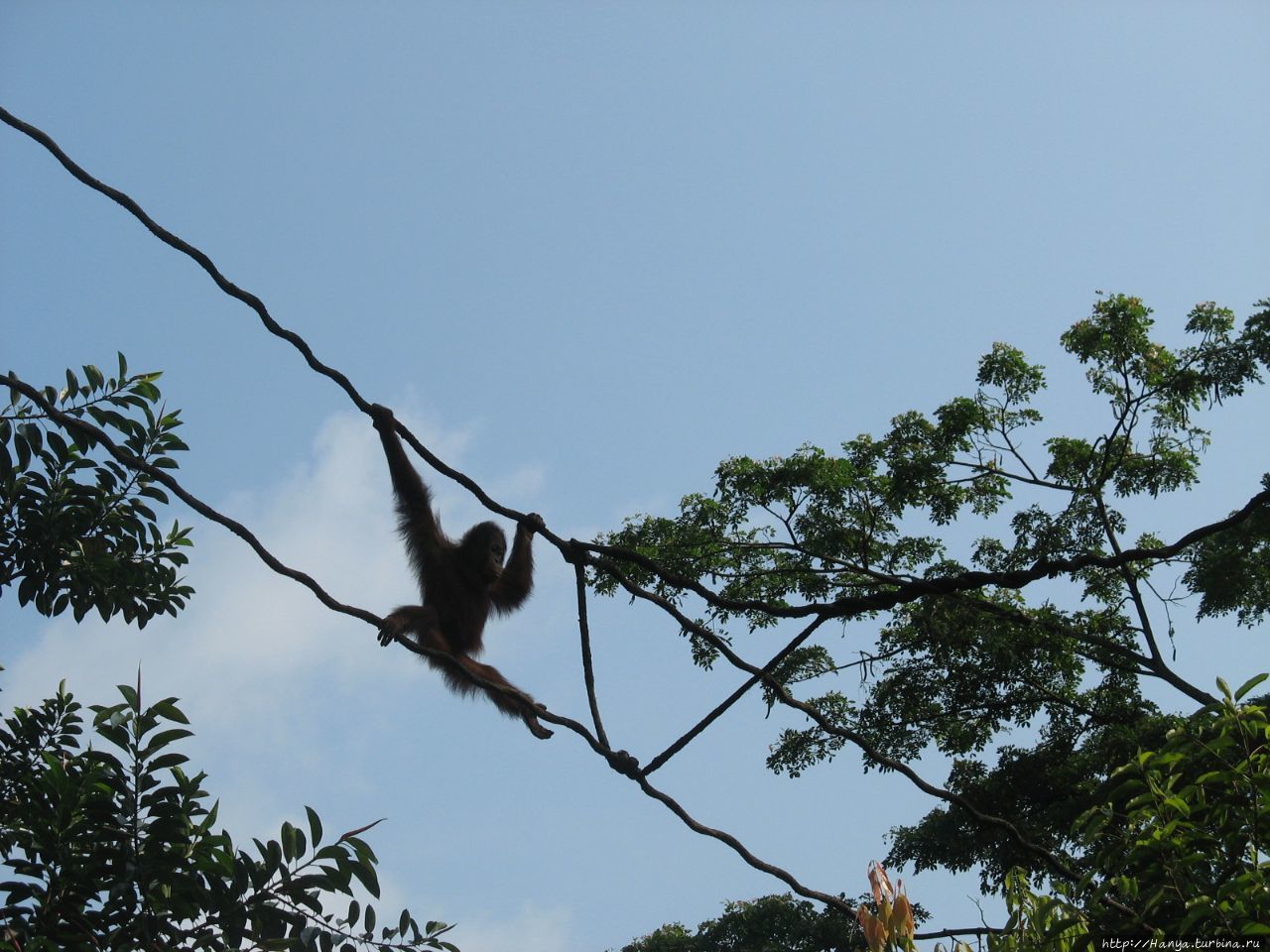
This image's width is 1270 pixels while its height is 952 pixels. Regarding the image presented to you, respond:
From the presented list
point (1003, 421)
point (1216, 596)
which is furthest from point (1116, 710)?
point (1003, 421)

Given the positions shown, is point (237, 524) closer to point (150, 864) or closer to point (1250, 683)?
point (150, 864)

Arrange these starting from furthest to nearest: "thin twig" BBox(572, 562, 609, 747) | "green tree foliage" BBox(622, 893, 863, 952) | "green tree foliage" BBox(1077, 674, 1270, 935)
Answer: "green tree foliage" BBox(622, 893, 863, 952), "thin twig" BBox(572, 562, 609, 747), "green tree foliage" BBox(1077, 674, 1270, 935)

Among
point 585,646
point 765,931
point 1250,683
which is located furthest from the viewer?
point 765,931

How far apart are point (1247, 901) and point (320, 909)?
2.61 metres

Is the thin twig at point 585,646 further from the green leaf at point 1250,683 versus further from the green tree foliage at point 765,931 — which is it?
the green tree foliage at point 765,931

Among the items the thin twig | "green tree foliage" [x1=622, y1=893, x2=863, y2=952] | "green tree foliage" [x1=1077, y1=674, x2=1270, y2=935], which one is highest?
"green tree foliage" [x1=622, y1=893, x2=863, y2=952]

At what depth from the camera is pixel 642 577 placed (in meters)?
12.2

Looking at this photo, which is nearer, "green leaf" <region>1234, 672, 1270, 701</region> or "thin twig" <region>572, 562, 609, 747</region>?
"green leaf" <region>1234, 672, 1270, 701</region>

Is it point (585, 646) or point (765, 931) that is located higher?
point (765, 931)

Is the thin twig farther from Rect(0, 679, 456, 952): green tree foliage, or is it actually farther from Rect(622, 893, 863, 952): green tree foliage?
Rect(622, 893, 863, 952): green tree foliage

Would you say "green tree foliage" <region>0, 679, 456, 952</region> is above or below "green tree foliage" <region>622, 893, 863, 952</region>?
below

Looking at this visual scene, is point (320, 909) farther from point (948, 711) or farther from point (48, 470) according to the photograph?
point (948, 711)

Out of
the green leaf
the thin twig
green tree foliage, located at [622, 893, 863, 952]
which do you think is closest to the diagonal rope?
the thin twig

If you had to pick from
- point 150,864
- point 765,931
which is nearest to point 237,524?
point 150,864
